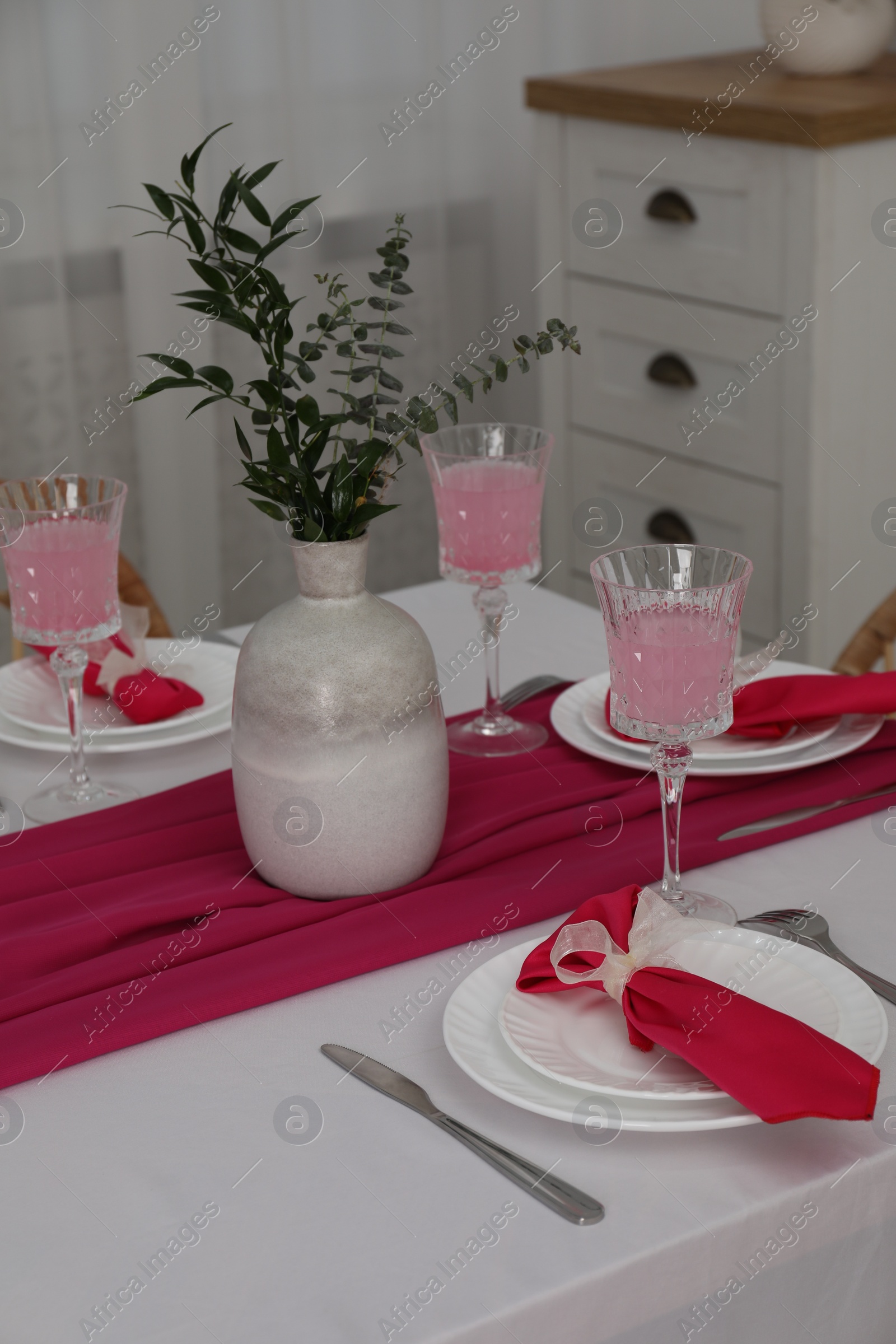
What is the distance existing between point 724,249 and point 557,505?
67 cm

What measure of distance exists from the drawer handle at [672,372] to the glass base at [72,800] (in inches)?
63.7

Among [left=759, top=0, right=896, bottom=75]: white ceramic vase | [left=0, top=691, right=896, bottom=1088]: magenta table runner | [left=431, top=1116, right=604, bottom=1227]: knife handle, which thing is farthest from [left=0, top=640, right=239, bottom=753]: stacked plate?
[left=759, top=0, right=896, bottom=75]: white ceramic vase

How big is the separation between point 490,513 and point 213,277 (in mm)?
418

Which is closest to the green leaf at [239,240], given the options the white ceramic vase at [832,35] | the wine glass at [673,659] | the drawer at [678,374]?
the wine glass at [673,659]

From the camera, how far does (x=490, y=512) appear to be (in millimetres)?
1271

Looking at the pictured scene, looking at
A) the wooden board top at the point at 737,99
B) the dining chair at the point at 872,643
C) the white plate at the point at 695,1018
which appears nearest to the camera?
the white plate at the point at 695,1018

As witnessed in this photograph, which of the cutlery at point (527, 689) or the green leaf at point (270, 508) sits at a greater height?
the green leaf at point (270, 508)

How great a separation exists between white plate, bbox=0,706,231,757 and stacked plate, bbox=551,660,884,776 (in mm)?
311

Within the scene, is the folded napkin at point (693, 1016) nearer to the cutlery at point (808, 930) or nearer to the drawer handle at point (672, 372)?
the cutlery at point (808, 930)

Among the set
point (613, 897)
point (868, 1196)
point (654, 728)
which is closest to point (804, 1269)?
point (868, 1196)

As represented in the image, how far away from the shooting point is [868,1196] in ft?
2.50

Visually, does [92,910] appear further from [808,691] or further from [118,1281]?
[808,691]

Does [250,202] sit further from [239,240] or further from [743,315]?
[743,315]

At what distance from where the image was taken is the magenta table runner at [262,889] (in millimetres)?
921
